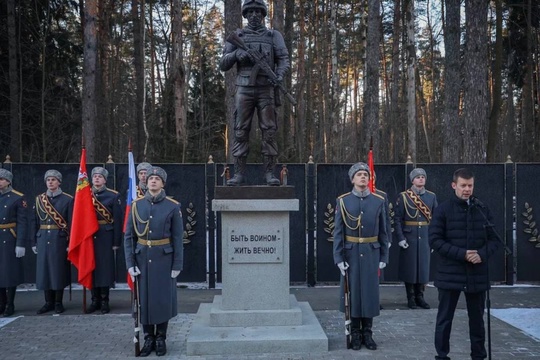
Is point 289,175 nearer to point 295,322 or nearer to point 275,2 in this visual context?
point 295,322

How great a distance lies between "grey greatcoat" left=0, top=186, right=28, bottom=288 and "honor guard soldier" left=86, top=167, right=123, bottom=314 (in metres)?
1.05

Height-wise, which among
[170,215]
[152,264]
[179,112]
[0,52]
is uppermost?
[0,52]

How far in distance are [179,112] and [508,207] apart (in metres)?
11.5

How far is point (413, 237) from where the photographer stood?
835 cm

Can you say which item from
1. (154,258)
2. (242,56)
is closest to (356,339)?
(154,258)

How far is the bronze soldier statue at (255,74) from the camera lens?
668 centimetres

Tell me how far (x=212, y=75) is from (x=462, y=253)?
28.7 metres

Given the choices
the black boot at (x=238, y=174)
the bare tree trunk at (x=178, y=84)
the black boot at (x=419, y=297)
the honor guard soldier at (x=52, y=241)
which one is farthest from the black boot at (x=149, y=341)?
the bare tree trunk at (x=178, y=84)

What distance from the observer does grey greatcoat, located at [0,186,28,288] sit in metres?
7.80

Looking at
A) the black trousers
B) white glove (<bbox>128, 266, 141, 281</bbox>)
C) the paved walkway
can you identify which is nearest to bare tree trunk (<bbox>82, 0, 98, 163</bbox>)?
the paved walkway

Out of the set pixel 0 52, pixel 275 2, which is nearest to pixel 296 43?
pixel 275 2

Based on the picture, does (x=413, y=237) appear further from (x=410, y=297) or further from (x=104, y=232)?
(x=104, y=232)

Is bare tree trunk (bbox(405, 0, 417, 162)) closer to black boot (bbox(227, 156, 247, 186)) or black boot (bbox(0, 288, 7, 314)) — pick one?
black boot (bbox(227, 156, 247, 186))

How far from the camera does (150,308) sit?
5867mm
